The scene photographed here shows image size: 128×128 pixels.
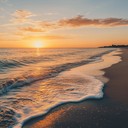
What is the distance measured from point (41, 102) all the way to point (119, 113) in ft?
9.77

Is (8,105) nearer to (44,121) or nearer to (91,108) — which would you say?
(44,121)

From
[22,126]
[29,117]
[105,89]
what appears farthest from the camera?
[105,89]

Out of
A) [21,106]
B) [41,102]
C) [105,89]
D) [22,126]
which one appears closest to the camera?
[22,126]

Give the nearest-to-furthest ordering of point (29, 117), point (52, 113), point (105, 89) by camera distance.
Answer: point (29, 117), point (52, 113), point (105, 89)

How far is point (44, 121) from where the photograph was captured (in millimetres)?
5777

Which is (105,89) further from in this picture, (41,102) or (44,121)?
(44,121)

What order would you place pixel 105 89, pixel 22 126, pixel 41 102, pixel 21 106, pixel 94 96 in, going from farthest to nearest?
pixel 105 89 < pixel 94 96 < pixel 41 102 < pixel 21 106 < pixel 22 126

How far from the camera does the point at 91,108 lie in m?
6.84

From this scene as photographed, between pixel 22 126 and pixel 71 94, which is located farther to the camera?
pixel 71 94

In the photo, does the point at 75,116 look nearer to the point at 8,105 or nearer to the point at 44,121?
the point at 44,121

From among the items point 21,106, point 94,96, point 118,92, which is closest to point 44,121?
point 21,106

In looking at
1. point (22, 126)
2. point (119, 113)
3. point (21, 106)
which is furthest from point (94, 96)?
point (22, 126)

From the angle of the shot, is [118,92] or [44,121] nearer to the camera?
[44,121]

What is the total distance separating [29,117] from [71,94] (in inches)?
124
